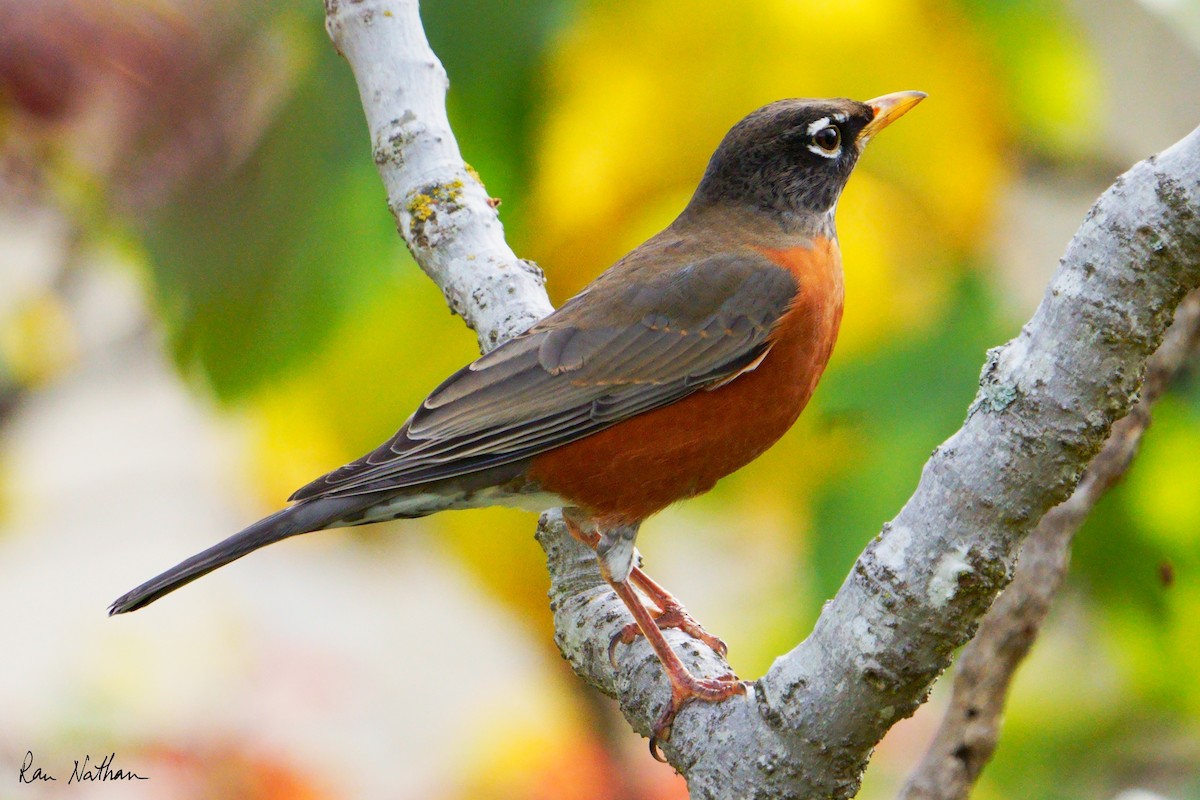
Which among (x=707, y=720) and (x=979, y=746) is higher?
(x=707, y=720)

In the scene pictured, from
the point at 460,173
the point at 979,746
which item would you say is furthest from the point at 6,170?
the point at 979,746

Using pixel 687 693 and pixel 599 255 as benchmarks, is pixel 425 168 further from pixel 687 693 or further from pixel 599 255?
pixel 687 693

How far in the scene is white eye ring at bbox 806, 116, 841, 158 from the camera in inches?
141

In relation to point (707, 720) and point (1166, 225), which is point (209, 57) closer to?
point (707, 720)

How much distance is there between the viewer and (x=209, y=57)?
3822 millimetres

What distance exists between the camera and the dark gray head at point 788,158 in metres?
3.59

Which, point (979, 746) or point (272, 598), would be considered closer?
point (979, 746)

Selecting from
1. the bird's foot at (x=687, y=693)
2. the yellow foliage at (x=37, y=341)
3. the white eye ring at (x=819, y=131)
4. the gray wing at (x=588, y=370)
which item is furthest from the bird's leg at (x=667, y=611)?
the yellow foliage at (x=37, y=341)

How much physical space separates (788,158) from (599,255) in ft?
2.22

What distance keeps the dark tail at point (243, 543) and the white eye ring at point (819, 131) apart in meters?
1.76

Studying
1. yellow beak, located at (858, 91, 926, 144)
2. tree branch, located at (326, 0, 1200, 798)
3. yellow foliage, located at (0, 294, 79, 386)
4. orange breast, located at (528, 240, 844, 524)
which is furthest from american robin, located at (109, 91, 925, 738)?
yellow foliage, located at (0, 294, 79, 386)

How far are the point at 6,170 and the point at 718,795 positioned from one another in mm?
3430

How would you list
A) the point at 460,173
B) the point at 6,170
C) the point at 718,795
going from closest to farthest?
the point at 718,795 → the point at 460,173 → the point at 6,170
